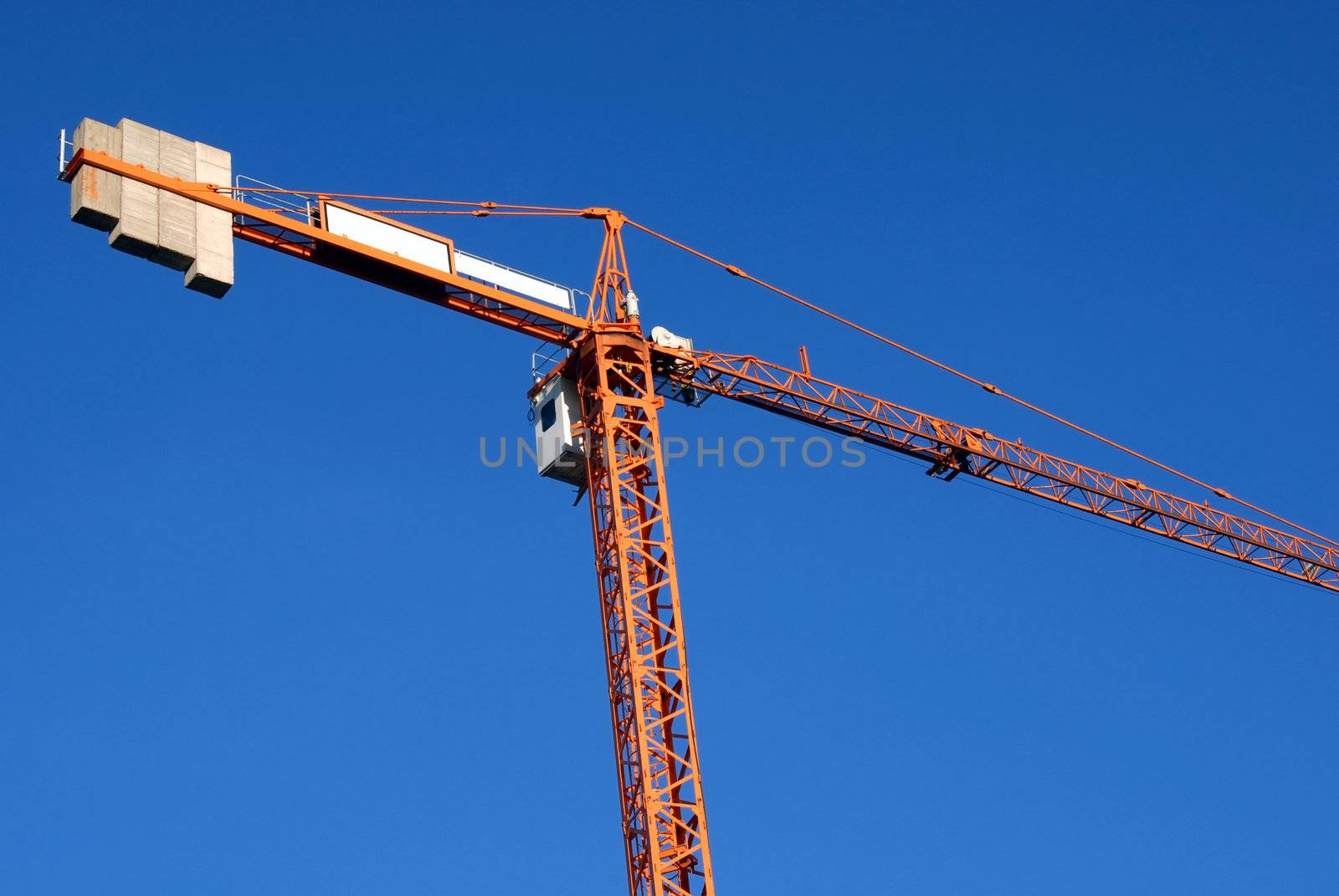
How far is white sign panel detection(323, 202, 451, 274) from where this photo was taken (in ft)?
197

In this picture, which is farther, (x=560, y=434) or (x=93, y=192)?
(x=560, y=434)

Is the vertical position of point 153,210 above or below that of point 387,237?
below

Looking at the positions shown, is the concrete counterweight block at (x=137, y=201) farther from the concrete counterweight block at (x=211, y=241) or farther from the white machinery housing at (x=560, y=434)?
the white machinery housing at (x=560, y=434)

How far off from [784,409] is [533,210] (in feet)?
32.1

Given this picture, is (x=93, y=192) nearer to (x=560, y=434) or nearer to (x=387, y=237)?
(x=387, y=237)

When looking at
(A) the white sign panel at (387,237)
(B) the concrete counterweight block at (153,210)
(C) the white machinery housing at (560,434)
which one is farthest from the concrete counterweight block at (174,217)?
(C) the white machinery housing at (560,434)

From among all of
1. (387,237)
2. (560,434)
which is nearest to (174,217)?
(387,237)

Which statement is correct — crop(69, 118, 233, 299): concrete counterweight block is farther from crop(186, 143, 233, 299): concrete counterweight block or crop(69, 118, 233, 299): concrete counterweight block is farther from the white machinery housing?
the white machinery housing

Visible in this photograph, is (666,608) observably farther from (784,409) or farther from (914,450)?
(914,450)

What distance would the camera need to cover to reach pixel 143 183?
5691cm

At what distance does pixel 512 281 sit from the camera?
62.7 meters

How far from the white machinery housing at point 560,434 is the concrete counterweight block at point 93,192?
13274mm

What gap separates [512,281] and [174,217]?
1016 centimetres

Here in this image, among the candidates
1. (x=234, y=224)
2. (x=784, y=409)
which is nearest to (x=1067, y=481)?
(x=784, y=409)
